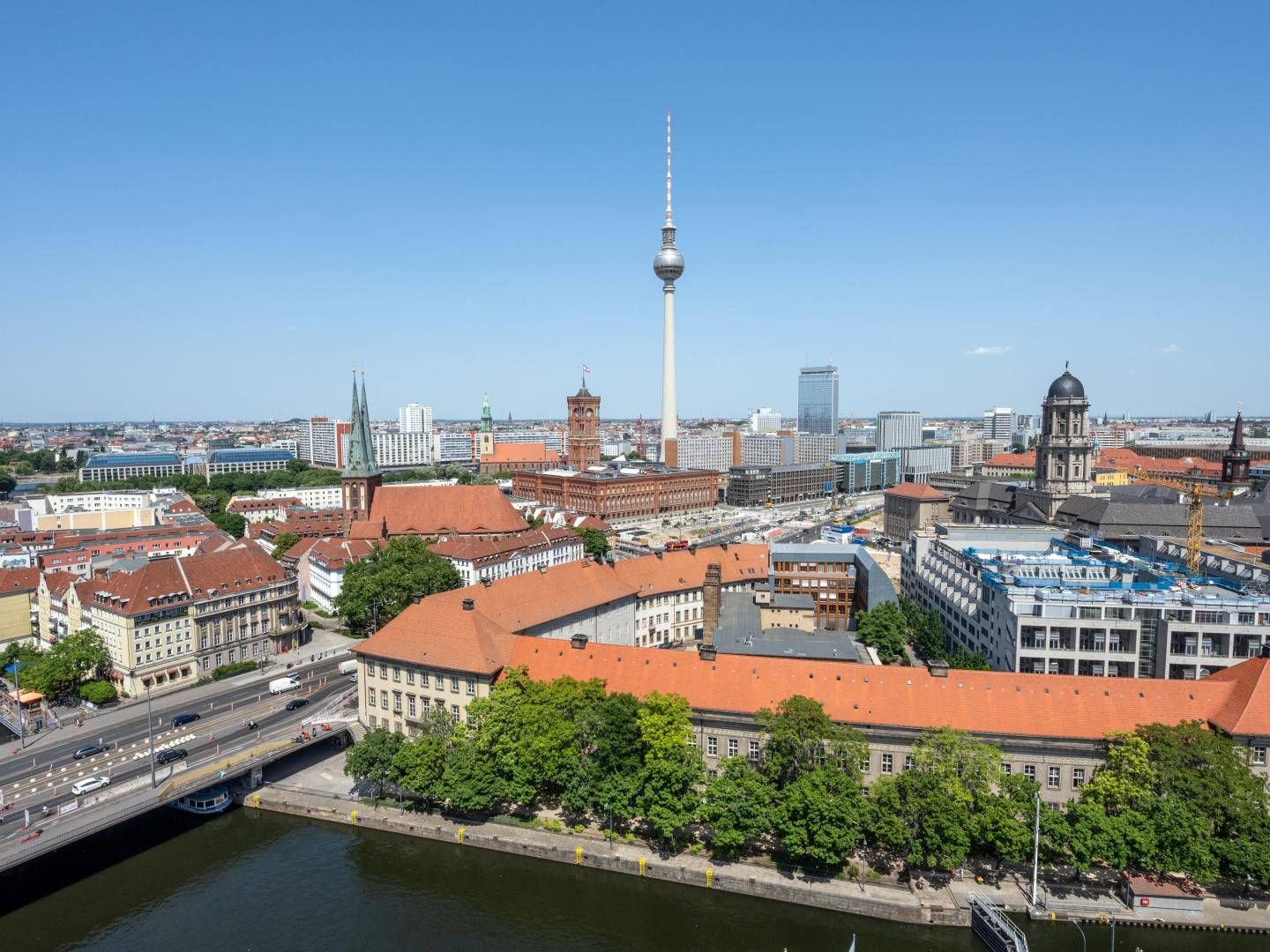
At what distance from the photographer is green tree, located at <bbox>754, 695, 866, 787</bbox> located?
154 feet

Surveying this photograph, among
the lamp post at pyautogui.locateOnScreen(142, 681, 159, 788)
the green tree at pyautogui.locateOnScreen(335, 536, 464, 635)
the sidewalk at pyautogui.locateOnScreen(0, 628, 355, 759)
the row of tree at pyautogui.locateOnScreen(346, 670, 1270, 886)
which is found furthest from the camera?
the green tree at pyautogui.locateOnScreen(335, 536, 464, 635)

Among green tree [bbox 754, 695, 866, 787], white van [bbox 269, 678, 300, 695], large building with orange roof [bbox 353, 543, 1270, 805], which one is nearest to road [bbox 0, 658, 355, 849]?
white van [bbox 269, 678, 300, 695]

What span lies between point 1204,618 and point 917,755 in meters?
32.5

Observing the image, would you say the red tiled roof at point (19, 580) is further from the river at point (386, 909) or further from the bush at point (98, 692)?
the river at point (386, 909)

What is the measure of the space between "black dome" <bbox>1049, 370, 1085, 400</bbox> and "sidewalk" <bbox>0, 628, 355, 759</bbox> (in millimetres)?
122207

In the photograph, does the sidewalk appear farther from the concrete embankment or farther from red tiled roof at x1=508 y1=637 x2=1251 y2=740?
red tiled roof at x1=508 y1=637 x2=1251 y2=740

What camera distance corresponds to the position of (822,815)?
45125mm

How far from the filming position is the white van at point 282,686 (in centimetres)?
7600

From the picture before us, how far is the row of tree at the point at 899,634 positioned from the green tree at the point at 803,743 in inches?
1311

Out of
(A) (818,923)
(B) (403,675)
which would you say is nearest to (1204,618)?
(A) (818,923)

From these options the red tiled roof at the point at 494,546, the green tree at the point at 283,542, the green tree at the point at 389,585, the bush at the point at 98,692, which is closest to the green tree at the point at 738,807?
the green tree at the point at 389,585

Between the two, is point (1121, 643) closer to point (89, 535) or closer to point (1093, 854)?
point (1093, 854)

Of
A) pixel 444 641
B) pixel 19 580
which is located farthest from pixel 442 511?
pixel 444 641

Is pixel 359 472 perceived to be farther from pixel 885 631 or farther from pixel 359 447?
pixel 885 631
